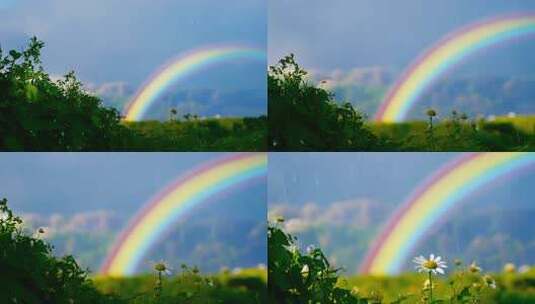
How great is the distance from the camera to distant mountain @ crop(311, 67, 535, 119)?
461 centimetres

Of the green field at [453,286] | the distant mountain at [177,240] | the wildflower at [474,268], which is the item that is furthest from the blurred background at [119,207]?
the wildflower at [474,268]

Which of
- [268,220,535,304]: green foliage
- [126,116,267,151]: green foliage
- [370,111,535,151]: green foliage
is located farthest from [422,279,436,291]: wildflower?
[126,116,267,151]: green foliage

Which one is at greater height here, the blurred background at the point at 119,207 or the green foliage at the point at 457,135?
the green foliage at the point at 457,135

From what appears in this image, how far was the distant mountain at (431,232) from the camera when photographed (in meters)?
4.61

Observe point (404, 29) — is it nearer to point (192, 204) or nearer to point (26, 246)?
point (192, 204)

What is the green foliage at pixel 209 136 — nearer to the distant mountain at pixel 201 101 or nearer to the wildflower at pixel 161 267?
the distant mountain at pixel 201 101

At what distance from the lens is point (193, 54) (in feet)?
15.1

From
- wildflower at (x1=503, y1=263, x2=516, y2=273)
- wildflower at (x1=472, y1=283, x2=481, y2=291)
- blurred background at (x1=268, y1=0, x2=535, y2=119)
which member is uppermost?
blurred background at (x1=268, y1=0, x2=535, y2=119)

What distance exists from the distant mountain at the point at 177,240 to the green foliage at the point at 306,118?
36 centimetres

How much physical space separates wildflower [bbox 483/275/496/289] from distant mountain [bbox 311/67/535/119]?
638 mm

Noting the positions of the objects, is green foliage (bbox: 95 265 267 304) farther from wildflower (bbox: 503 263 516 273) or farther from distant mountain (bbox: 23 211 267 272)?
wildflower (bbox: 503 263 516 273)

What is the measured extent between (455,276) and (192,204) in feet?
3.50

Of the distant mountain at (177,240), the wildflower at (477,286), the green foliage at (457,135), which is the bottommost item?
the wildflower at (477,286)

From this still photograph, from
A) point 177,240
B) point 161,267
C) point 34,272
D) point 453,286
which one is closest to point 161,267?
point 161,267
